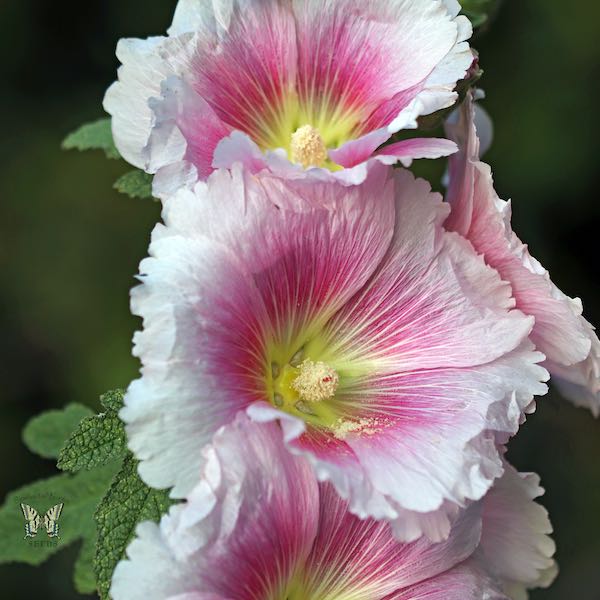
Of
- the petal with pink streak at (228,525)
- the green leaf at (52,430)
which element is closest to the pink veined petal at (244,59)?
the petal with pink streak at (228,525)

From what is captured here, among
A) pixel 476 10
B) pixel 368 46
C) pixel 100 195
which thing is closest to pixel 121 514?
pixel 368 46

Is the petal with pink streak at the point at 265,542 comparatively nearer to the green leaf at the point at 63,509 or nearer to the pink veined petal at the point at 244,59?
the pink veined petal at the point at 244,59

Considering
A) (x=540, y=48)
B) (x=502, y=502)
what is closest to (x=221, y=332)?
(x=502, y=502)

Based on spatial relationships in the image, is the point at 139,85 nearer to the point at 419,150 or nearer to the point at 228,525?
the point at 419,150

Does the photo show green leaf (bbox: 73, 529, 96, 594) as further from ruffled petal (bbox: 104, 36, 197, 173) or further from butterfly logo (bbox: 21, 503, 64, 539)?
ruffled petal (bbox: 104, 36, 197, 173)

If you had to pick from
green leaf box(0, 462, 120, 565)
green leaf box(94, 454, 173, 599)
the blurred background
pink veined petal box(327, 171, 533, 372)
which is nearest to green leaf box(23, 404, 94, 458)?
green leaf box(0, 462, 120, 565)

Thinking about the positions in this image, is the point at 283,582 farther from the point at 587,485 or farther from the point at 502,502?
the point at 587,485

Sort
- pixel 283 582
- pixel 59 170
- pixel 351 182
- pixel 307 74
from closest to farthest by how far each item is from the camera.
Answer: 1. pixel 351 182
2. pixel 283 582
3. pixel 307 74
4. pixel 59 170
